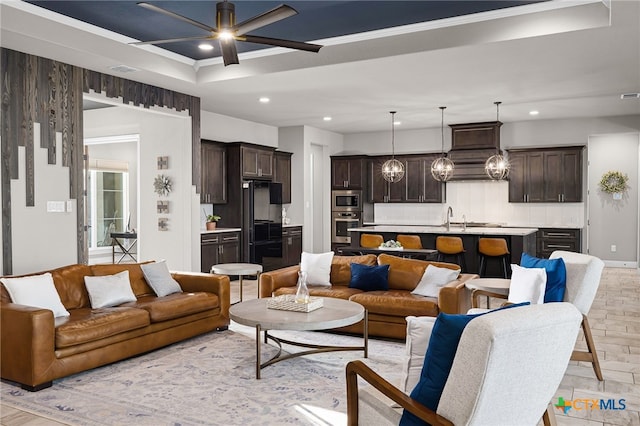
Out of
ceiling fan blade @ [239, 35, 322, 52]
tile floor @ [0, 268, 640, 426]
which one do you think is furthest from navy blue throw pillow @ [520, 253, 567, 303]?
ceiling fan blade @ [239, 35, 322, 52]

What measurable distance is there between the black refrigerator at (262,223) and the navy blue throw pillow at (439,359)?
7.11 m

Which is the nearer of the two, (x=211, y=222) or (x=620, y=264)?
(x=211, y=222)

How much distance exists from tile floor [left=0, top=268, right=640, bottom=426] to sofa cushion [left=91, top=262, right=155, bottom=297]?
1699mm

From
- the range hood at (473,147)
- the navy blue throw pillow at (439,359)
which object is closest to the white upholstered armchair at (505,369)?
the navy blue throw pillow at (439,359)

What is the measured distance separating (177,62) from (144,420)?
15.1 feet

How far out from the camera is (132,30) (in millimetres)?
5523

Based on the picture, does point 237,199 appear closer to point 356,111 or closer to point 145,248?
point 145,248

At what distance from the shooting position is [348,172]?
11.6 metres

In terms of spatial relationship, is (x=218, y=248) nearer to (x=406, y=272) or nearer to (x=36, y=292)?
(x=406, y=272)

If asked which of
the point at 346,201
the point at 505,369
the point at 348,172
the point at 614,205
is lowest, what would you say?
the point at 505,369

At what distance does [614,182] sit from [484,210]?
8.05 feet

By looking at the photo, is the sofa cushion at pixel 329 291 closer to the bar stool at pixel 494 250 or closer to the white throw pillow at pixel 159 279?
the white throw pillow at pixel 159 279

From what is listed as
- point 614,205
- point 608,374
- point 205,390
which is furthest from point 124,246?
point 614,205

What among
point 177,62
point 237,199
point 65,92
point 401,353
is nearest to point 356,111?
point 237,199
